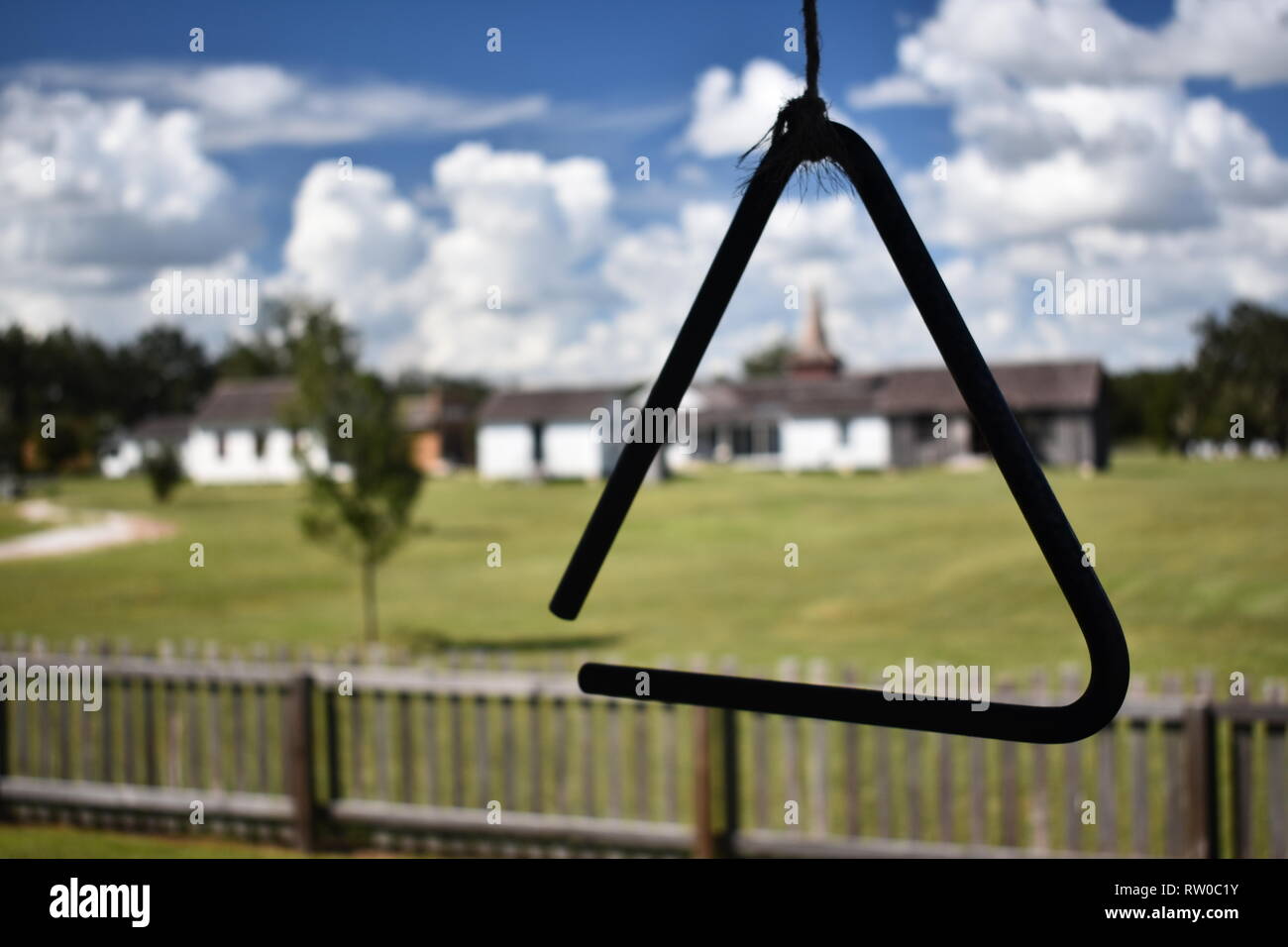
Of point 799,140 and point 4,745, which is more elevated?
point 799,140

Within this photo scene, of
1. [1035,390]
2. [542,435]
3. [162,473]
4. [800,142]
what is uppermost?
[1035,390]

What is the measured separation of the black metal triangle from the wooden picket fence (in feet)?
13.9

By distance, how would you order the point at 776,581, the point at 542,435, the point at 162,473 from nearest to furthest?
the point at 776,581 → the point at 162,473 → the point at 542,435

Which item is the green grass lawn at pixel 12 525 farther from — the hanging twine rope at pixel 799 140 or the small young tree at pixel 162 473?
the hanging twine rope at pixel 799 140

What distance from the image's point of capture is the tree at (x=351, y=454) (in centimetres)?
1241

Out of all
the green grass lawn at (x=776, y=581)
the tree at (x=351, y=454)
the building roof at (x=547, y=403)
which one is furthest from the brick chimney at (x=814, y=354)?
the tree at (x=351, y=454)

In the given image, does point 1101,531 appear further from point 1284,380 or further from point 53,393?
point 53,393

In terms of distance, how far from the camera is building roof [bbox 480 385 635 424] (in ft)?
134

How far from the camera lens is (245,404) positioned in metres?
48.2

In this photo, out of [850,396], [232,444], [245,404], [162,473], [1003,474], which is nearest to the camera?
[1003,474]

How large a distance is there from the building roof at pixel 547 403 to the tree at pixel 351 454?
88.4ft

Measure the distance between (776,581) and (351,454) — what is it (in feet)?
26.5

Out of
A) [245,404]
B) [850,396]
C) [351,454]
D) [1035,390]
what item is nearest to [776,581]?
[351,454]

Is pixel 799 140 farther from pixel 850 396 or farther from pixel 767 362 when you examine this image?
pixel 767 362
